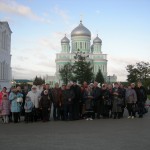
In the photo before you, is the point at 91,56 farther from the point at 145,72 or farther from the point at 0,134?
the point at 0,134

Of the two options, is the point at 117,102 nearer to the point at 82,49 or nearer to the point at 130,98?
the point at 130,98

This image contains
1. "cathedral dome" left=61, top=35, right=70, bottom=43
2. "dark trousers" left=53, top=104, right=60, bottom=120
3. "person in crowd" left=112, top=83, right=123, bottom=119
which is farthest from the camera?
"cathedral dome" left=61, top=35, right=70, bottom=43

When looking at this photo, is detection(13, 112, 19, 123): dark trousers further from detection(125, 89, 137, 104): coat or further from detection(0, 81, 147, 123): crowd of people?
detection(125, 89, 137, 104): coat

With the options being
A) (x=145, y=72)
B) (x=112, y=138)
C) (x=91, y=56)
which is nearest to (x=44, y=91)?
(x=112, y=138)

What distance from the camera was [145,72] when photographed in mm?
73625

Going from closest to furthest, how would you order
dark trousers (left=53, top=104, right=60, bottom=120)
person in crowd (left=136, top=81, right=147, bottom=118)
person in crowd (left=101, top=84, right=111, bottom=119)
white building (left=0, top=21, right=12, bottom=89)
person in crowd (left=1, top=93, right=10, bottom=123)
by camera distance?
1. person in crowd (left=1, top=93, right=10, bottom=123)
2. dark trousers (left=53, top=104, right=60, bottom=120)
3. person in crowd (left=101, top=84, right=111, bottom=119)
4. person in crowd (left=136, top=81, right=147, bottom=118)
5. white building (left=0, top=21, right=12, bottom=89)

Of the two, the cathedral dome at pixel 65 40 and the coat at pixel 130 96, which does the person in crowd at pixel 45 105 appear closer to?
the coat at pixel 130 96

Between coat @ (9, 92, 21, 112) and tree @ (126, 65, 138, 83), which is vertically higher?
tree @ (126, 65, 138, 83)

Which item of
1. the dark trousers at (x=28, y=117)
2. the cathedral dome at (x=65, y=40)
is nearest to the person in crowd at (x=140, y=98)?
the dark trousers at (x=28, y=117)

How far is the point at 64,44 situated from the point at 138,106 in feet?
295

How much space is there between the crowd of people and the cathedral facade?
83.3m

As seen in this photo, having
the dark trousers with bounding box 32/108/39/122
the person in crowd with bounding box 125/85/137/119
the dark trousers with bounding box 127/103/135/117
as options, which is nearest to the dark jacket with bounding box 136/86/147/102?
the person in crowd with bounding box 125/85/137/119

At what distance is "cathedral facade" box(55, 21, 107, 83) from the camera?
102 meters

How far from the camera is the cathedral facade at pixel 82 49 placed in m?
102
